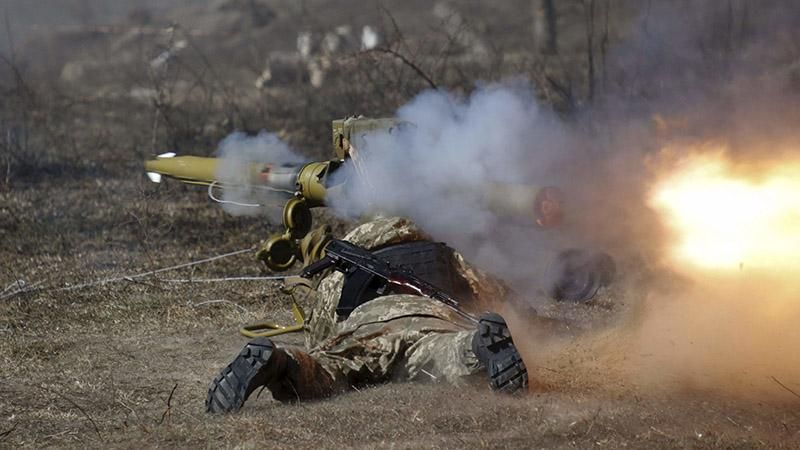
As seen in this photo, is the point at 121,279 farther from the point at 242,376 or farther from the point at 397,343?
the point at 242,376

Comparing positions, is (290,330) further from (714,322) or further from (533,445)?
(533,445)

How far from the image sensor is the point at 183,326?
8.82m

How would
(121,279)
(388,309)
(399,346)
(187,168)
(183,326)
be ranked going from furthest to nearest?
(187,168) → (121,279) → (183,326) → (388,309) → (399,346)

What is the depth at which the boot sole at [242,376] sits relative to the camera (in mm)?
5969

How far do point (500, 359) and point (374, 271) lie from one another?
1388mm

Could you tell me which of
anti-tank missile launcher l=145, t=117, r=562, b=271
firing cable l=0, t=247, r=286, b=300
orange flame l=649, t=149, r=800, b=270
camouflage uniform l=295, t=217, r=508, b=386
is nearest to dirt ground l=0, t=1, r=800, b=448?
firing cable l=0, t=247, r=286, b=300

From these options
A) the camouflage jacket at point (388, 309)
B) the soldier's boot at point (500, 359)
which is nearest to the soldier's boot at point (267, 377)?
the camouflage jacket at point (388, 309)

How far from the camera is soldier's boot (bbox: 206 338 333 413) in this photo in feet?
19.6

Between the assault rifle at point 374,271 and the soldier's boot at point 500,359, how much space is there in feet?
3.58

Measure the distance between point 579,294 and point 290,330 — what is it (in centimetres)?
205

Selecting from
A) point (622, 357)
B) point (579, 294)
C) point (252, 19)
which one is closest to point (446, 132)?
point (579, 294)

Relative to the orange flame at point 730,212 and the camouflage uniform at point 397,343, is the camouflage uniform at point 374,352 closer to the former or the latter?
the camouflage uniform at point 397,343

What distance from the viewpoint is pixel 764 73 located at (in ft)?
31.2

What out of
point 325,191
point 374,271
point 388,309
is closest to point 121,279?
point 325,191
